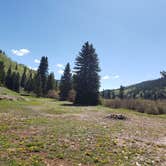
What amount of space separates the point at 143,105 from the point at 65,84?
3002 cm

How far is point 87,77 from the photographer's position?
43.2m

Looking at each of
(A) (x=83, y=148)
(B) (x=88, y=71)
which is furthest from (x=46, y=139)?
(B) (x=88, y=71)

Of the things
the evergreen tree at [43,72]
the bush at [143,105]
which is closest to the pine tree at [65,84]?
the evergreen tree at [43,72]

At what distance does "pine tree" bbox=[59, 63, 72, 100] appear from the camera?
59.6m

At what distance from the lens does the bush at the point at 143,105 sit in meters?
32.0

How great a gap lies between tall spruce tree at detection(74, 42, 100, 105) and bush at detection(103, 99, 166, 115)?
3635 millimetres

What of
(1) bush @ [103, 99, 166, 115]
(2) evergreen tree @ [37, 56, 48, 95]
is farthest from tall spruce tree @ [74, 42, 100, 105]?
(2) evergreen tree @ [37, 56, 48, 95]

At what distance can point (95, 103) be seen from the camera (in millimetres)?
40906

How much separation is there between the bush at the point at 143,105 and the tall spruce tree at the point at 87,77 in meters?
3.63

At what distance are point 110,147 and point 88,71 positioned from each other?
3494 cm

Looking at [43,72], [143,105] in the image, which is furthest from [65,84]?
[143,105]

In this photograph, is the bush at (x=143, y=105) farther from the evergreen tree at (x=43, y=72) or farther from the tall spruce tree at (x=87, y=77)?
the evergreen tree at (x=43, y=72)

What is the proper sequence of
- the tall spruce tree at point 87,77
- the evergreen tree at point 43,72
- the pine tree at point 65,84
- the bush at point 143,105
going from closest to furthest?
the bush at point 143,105
the tall spruce tree at point 87,77
the pine tree at point 65,84
the evergreen tree at point 43,72

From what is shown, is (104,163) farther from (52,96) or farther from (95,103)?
(52,96)
